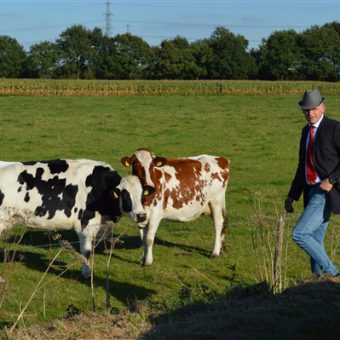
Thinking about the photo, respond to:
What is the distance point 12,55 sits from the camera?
93750mm

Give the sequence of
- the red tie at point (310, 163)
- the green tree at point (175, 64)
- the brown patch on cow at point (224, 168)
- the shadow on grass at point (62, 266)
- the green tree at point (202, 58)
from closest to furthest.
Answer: the red tie at point (310, 163) < the shadow on grass at point (62, 266) < the brown patch on cow at point (224, 168) < the green tree at point (175, 64) < the green tree at point (202, 58)

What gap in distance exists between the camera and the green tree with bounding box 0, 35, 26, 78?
92.5 meters

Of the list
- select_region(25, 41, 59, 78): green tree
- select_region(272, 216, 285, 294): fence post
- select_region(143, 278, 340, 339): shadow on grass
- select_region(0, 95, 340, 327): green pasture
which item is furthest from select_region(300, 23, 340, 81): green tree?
select_region(143, 278, 340, 339): shadow on grass

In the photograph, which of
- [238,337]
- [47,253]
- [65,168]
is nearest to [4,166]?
[65,168]

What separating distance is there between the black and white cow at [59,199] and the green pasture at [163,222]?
0.36m

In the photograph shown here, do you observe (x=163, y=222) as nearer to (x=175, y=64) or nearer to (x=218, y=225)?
(x=218, y=225)

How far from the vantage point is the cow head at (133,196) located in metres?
9.47

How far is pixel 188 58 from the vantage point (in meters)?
89.6

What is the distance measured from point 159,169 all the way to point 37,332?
5068 mm

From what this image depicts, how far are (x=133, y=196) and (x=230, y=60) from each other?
267ft

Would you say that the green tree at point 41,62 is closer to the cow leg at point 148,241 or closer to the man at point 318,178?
the cow leg at point 148,241

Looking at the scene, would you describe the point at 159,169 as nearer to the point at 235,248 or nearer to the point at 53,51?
the point at 235,248

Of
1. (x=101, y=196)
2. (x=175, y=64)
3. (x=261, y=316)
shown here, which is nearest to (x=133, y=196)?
(x=101, y=196)

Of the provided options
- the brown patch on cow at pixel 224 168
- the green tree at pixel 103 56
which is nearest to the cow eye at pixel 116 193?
the brown patch on cow at pixel 224 168
